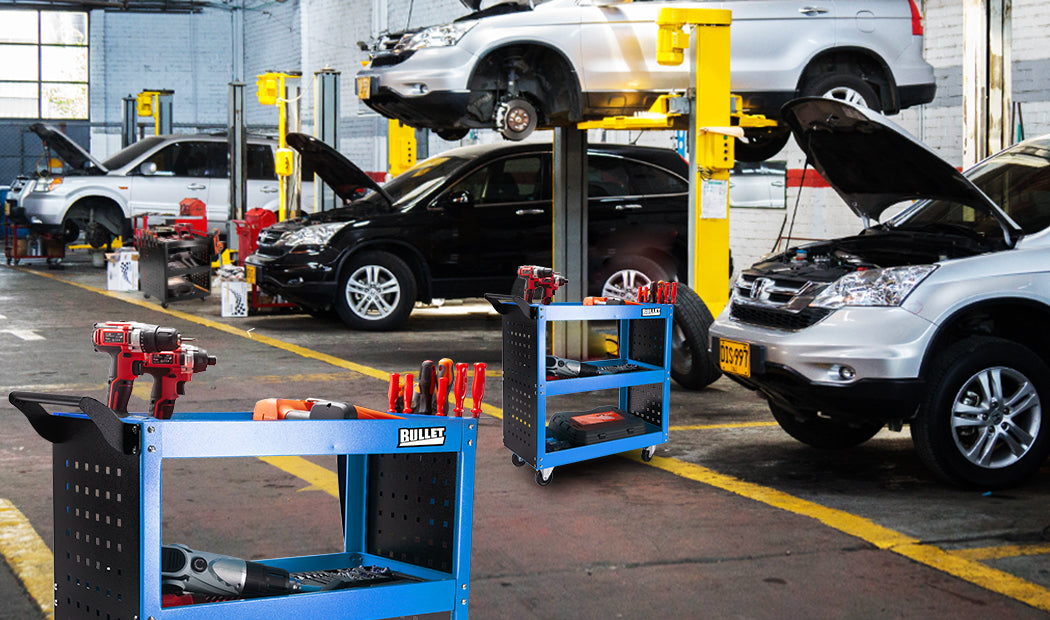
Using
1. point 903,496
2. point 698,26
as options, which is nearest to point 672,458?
point 903,496

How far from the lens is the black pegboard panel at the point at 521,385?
5383 millimetres

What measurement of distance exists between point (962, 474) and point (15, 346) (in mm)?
7693

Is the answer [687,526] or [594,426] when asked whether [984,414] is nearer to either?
[687,526]

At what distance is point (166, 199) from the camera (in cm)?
1800

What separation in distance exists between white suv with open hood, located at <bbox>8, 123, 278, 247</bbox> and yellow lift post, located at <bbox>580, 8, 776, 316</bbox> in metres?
11.2

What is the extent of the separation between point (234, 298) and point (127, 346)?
985cm

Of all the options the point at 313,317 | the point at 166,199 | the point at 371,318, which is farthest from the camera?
the point at 166,199

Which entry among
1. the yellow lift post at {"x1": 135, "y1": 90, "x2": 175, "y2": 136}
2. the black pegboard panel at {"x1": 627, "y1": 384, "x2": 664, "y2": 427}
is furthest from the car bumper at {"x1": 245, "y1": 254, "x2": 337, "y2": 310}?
the yellow lift post at {"x1": 135, "y1": 90, "x2": 175, "y2": 136}

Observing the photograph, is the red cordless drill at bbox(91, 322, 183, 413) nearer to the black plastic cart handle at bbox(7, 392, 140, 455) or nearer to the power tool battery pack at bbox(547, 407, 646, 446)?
the black plastic cart handle at bbox(7, 392, 140, 455)

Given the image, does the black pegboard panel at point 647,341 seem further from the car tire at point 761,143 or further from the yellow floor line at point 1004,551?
the car tire at point 761,143

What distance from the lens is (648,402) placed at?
6.09 metres

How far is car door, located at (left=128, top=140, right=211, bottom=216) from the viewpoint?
17859 mm

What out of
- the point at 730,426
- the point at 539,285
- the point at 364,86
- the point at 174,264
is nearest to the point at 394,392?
the point at 539,285

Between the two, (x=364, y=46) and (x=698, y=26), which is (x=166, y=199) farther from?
(x=698, y=26)
